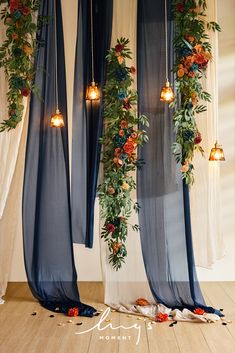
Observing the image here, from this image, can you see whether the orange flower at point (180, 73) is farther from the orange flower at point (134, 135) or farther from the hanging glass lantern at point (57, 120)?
the hanging glass lantern at point (57, 120)

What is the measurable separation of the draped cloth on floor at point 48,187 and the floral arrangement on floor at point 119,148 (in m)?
0.33

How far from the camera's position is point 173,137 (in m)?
3.33

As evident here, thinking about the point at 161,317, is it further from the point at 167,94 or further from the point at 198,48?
the point at 198,48

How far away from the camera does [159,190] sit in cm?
335

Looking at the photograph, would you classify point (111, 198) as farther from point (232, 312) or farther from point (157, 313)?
point (232, 312)

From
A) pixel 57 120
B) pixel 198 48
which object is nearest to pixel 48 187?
pixel 57 120

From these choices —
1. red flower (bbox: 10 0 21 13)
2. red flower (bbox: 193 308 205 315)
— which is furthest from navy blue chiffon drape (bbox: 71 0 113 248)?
red flower (bbox: 193 308 205 315)

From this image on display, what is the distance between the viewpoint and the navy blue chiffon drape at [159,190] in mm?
3309

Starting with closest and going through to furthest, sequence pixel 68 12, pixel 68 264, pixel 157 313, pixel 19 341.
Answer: pixel 19 341
pixel 157 313
pixel 68 264
pixel 68 12

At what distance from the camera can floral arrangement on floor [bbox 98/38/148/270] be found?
10.8 feet

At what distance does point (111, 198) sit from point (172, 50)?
4.19ft

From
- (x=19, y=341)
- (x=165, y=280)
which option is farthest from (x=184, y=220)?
(x=19, y=341)

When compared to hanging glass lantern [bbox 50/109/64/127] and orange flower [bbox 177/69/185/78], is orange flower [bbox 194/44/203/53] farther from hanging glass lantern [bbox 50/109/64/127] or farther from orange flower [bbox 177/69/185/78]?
hanging glass lantern [bbox 50/109/64/127]

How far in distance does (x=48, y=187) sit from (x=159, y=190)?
2.96 ft
